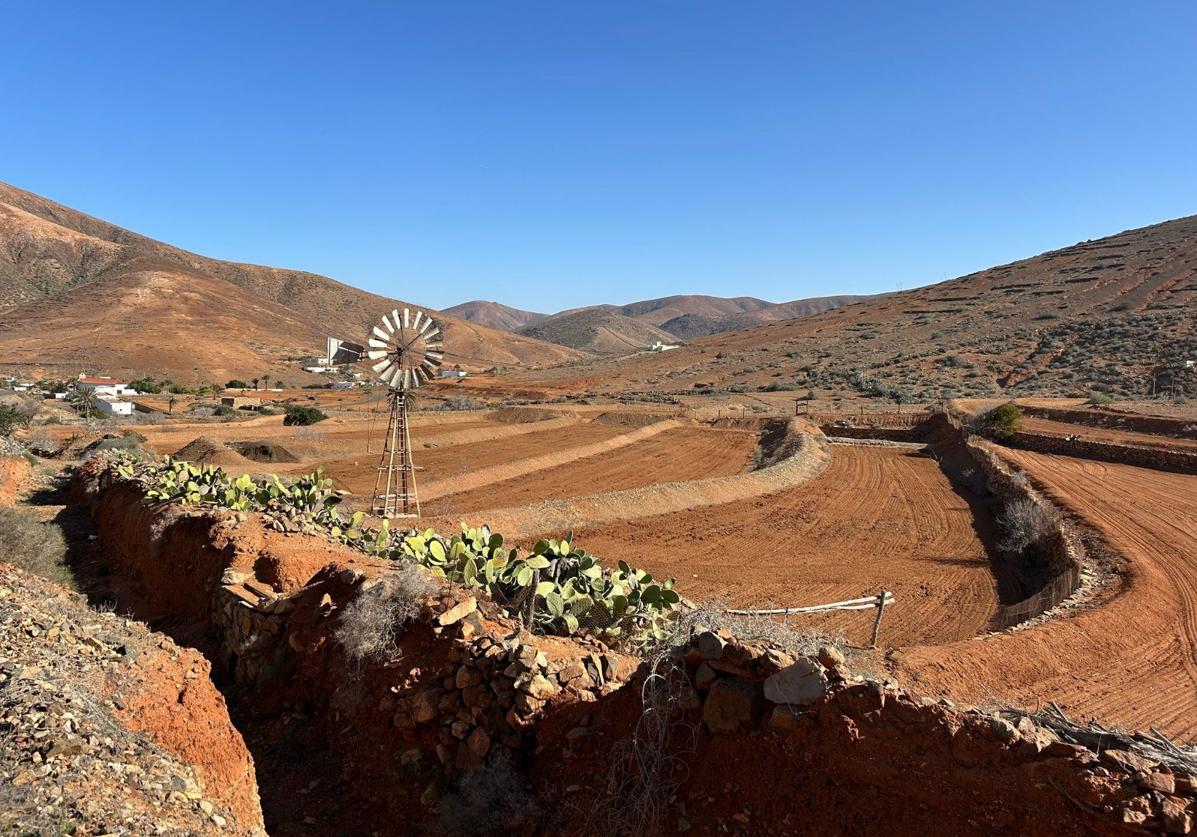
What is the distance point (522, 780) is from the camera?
18.5ft

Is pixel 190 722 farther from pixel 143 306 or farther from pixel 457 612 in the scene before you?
pixel 143 306

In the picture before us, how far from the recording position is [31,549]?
11742 millimetres

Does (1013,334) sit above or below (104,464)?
above

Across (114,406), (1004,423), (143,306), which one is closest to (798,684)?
(1004,423)

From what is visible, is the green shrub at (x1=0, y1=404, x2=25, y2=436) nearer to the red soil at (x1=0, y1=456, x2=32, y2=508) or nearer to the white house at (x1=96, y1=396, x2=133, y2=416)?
the red soil at (x1=0, y1=456, x2=32, y2=508)

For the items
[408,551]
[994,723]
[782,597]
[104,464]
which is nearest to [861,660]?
[782,597]

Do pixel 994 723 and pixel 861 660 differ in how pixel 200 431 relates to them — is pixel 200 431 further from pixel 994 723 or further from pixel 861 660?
pixel 994 723

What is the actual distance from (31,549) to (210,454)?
18589mm

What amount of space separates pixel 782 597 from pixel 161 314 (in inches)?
4152

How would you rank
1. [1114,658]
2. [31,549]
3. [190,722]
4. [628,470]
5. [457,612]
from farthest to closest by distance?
[628,470]
[31,549]
[1114,658]
[457,612]
[190,722]

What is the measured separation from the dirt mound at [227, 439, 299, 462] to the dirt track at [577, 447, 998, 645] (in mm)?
18413

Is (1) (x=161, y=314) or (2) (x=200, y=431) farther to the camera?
(1) (x=161, y=314)

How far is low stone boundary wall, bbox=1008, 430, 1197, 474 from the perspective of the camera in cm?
2745

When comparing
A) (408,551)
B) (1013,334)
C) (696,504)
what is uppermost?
(1013,334)
